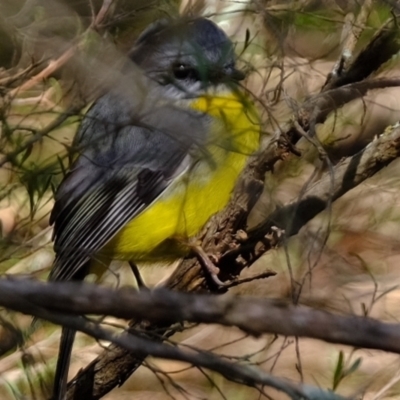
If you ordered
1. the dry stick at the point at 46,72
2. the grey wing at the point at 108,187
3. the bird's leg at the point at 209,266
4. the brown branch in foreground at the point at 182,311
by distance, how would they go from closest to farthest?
the brown branch in foreground at the point at 182,311 < the dry stick at the point at 46,72 < the bird's leg at the point at 209,266 < the grey wing at the point at 108,187

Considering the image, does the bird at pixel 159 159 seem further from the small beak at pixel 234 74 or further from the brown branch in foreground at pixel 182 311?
the brown branch in foreground at pixel 182 311

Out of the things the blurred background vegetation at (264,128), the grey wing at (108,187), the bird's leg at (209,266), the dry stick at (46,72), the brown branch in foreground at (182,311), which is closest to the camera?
the brown branch in foreground at (182,311)

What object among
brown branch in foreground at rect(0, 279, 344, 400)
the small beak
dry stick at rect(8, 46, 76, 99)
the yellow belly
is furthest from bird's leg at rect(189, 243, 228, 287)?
brown branch in foreground at rect(0, 279, 344, 400)

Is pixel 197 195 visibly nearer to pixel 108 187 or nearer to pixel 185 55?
pixel 108 187

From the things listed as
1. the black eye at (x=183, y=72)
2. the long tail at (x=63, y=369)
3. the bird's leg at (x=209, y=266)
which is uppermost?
the black eye at (x=183, y=72)

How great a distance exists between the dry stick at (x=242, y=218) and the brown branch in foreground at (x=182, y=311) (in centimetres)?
146

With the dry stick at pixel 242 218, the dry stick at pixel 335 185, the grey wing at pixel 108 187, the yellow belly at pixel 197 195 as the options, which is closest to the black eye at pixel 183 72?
the yellow belly at pixel 197 195

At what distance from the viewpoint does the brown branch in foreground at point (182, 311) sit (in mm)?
1284

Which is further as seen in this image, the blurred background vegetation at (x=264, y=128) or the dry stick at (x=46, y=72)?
the blurred background vegetation at (x=264, y=128)

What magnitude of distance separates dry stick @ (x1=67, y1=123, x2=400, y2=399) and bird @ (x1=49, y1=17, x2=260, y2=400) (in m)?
0.08

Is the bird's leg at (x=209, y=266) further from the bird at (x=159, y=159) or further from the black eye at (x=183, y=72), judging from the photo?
the black eye at (x=183, y=72)

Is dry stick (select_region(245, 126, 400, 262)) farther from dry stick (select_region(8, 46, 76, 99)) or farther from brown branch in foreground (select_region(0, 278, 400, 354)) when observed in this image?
brown branch in foreground (select_region(0, 278, 400, 354))

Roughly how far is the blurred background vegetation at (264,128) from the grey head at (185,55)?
0.07m

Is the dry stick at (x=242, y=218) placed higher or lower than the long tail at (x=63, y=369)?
higher
